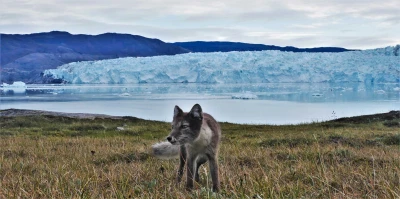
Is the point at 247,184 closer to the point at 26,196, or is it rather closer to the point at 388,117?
the point at 26,196

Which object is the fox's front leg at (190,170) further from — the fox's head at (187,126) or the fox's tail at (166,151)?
the fox's tail at (166,151)

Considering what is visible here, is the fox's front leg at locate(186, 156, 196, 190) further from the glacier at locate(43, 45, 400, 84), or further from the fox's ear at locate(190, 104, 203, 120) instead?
the glacier at locate(43, 45, 400, 84)

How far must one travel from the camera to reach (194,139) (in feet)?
13.1

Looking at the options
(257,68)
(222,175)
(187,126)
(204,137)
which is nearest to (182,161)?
(222,175)

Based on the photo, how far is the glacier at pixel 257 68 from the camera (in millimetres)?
84250

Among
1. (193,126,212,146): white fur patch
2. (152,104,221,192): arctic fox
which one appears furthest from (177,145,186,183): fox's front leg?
(193,126,212,146): white fur patch

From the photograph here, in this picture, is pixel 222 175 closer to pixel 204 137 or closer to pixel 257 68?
pixel 204 137

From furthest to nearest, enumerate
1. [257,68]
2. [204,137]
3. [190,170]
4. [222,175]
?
[257,68], [222,175], [190,170], [204,137]

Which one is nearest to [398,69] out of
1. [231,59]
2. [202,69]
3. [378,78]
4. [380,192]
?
[378,78]

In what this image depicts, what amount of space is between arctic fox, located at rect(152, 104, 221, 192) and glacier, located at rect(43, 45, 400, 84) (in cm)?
8077

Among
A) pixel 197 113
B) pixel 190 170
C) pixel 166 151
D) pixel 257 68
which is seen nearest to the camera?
pixel 197 113

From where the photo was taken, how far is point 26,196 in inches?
151

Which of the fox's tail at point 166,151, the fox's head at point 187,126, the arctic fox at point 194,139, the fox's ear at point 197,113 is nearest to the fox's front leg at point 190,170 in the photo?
the arctic fox at point 194,139

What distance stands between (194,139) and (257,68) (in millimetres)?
82319
